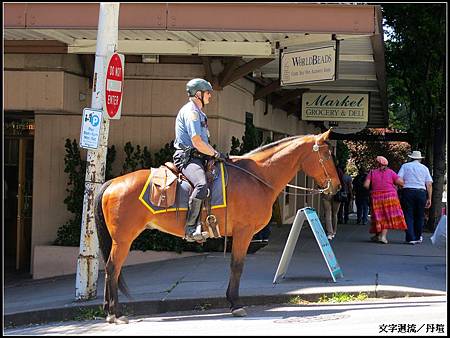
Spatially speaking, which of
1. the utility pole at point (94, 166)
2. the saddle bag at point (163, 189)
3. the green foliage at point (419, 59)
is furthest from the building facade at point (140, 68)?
the green foliage at point (419, 59)

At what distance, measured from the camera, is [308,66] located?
33.7 feet

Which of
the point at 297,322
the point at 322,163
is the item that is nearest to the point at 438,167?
the point at 322,163

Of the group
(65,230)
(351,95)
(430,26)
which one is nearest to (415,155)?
(351,95)

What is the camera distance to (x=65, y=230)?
11.7 metres

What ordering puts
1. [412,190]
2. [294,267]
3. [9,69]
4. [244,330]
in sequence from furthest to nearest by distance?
[412,190]
[9,69]
[294,267]
[244,330]

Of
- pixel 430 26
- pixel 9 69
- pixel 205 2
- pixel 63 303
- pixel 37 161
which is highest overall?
pixel 430 26

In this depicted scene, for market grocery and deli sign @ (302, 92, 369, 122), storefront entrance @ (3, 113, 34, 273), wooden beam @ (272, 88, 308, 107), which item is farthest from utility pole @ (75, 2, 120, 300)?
wooden beam @ (272, 88, 308, 107)

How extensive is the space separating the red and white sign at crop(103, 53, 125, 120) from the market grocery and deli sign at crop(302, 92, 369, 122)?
792 centimetres

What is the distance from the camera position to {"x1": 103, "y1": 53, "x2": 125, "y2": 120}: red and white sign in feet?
27.6

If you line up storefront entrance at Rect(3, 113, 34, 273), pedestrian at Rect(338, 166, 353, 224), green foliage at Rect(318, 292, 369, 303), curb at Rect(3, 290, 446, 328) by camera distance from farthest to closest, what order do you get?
pedestrian at Rect(338, 166, 353, 224) → storefront entrance at Rect(3, 113, 34, 273) → green foliage at Rect(318, 292, 369, 303) → curb at Rect(3, 290, 446, 328)

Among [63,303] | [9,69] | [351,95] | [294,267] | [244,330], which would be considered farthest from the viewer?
[351,95]

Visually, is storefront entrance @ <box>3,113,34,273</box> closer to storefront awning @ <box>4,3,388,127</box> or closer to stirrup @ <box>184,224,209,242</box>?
storefront awning @ <box>4,3,388,127</box>

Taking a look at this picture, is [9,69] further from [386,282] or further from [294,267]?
[386,282]

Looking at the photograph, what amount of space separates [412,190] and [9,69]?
25.9 feet
